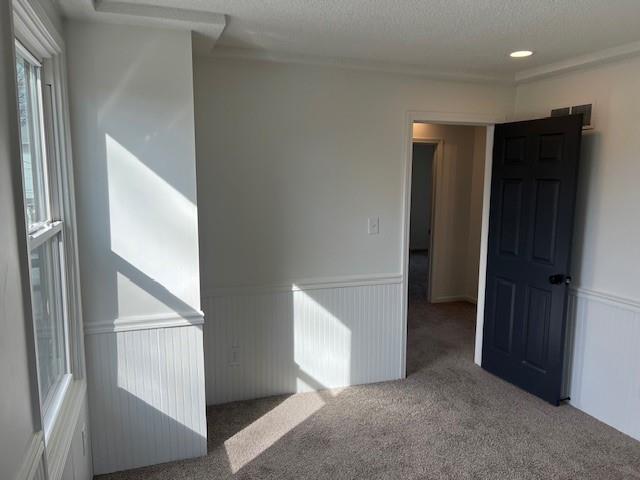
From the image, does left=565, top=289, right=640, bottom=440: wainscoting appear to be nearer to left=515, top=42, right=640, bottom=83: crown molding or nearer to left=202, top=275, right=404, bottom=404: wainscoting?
left=202, top=275, right=404, bottom=404: wainscoting

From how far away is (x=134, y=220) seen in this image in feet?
7.73

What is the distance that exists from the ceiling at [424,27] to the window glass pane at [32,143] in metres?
0.40

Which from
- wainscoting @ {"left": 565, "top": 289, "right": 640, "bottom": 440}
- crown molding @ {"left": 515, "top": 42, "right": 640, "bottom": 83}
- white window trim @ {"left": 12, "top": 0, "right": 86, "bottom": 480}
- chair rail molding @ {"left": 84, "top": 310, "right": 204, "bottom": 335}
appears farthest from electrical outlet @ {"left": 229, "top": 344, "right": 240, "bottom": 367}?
crown molding @ {"left": 515, "top": 42, "right": 640, "bottom": 83}

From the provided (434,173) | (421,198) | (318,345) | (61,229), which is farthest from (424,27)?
(421,198)

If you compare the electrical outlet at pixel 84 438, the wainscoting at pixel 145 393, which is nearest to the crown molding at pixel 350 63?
the wainscoting at pixel 145 393

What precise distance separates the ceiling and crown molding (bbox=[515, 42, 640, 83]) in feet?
0.16

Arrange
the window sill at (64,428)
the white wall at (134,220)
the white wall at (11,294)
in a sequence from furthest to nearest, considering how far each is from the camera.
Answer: the white wall at (134,220), the window sill at (64,428), the white wall at (11,294)

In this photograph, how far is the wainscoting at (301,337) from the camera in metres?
3.14

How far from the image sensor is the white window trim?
1.64m

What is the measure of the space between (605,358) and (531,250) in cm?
82

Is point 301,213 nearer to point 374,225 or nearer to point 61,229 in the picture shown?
point 374,225

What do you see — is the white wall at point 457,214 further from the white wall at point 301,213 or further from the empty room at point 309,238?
the white wall at point 301,213

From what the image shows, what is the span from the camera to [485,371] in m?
3.75

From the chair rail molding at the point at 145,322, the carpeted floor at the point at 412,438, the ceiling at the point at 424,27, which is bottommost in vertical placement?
the carpeted floor at the point at 412,438
